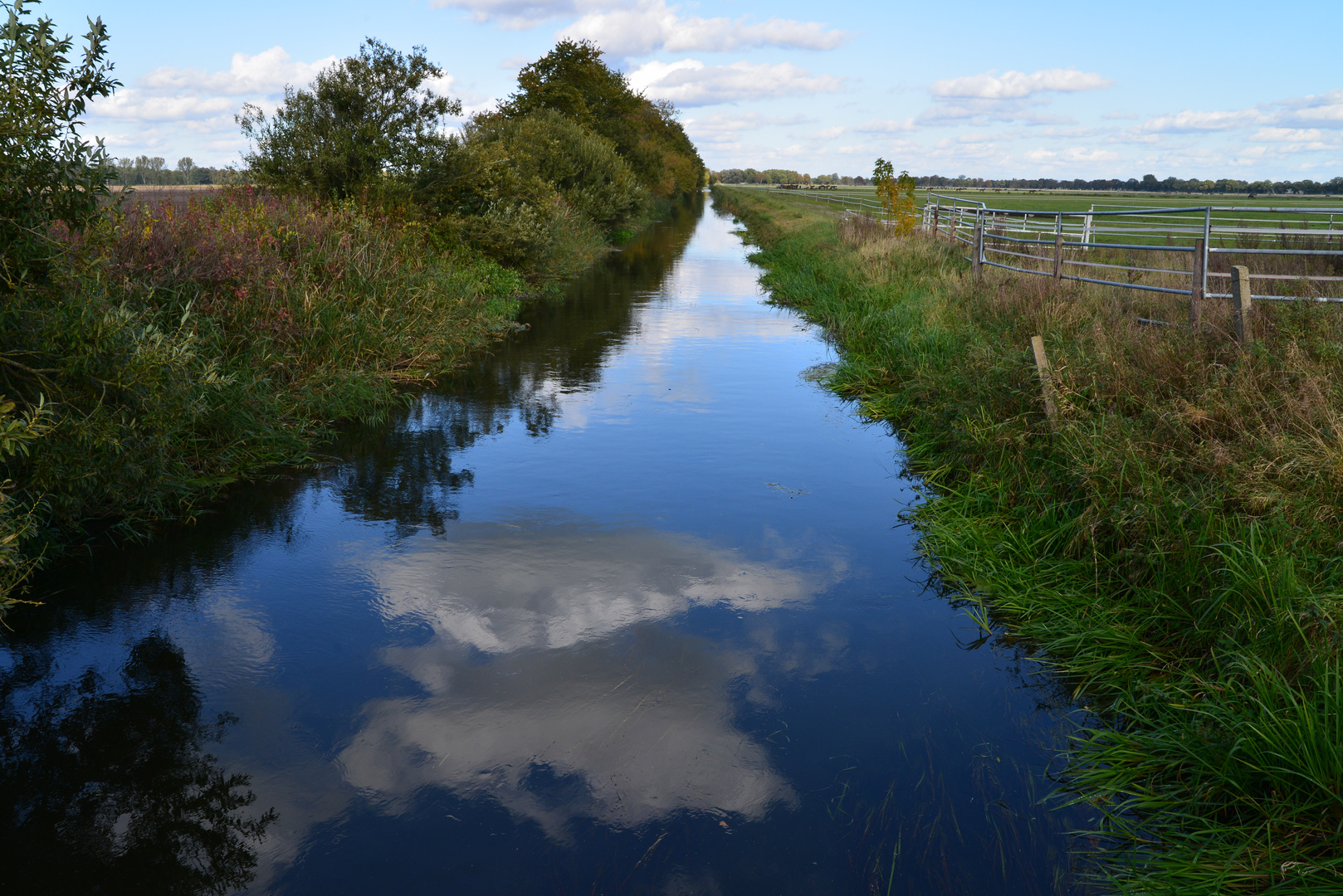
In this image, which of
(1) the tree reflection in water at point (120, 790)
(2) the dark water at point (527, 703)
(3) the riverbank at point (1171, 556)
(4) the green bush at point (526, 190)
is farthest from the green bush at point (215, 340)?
(3) the riverbank at point (1171, 556)

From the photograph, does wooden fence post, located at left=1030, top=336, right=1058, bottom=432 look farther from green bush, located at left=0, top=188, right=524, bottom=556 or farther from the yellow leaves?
the yellow leaves

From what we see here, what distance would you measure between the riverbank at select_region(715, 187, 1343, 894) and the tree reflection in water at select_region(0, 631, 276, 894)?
3.73m

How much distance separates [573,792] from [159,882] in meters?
1.67

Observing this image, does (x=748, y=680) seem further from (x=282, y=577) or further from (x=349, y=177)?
(x=349, y=177)

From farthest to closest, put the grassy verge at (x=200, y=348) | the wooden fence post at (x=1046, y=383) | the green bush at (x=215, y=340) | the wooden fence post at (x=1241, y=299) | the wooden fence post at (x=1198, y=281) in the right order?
1. the wooden fence post at (x=1198, y=281)
2. the wooden fence post at (x=1241, y=299)
3. the wooden fence post at (x=1046, y=383)
4. the green bush at (x=215, y=340)
5. the grassy verge at (x=200, y=348)

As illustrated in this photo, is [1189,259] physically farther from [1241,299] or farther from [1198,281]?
[1241,299]

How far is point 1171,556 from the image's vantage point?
214 inches

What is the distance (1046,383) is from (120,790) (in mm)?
7221

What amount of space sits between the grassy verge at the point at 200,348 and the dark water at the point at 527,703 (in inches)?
24.3

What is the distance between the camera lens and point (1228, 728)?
3973 mm

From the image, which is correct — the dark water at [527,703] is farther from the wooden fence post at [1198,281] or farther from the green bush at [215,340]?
the wooden fence post at [1198,281]

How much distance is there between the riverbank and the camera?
12.1 ft

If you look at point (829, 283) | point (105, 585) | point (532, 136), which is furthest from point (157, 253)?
point (532, 136)

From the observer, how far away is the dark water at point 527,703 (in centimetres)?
369
